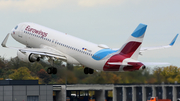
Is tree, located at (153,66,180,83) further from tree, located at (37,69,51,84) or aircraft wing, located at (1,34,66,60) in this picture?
tree, located at (37,69,51,84)

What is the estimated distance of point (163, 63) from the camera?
55.1m

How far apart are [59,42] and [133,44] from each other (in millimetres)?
12013

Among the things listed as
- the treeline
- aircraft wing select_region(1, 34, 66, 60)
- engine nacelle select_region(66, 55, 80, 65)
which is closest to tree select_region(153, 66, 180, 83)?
the treeline

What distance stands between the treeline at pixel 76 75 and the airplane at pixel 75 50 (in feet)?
13.4

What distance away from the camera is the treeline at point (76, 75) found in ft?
223

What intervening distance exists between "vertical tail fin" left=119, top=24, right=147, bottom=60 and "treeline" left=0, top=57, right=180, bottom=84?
32.4ft

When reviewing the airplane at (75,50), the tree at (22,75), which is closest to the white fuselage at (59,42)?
the airplane at (75,50)

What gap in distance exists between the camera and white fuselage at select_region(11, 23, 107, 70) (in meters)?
59.3

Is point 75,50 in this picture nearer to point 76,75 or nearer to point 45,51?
point 45,51

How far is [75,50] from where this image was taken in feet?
200

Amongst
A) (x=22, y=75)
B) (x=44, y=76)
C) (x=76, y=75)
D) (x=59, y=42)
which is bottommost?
(x=76, y=75)

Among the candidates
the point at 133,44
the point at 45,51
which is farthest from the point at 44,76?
the point at 133,44

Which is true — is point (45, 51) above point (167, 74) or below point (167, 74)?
above

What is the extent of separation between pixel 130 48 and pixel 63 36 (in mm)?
11304
